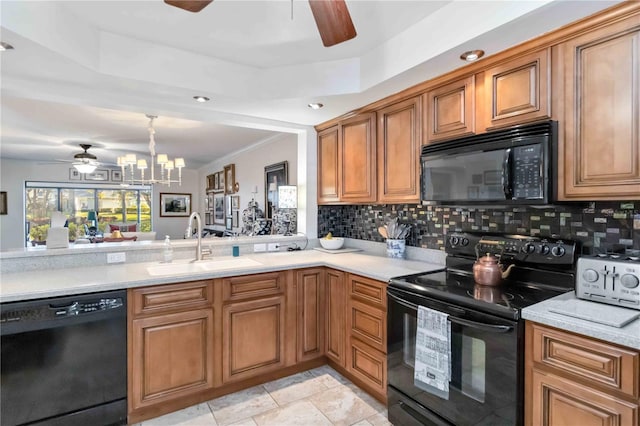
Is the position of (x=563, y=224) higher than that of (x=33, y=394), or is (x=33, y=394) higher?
(x=563, y=224)

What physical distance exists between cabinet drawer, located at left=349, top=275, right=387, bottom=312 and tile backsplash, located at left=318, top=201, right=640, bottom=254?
0.69m

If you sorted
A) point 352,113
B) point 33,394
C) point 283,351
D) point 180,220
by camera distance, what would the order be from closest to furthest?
1. point 33,394
2. point 283,351
3. point 352,113
4. point 180,220

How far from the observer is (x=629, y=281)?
4.32 ft

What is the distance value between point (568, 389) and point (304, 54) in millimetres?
2358

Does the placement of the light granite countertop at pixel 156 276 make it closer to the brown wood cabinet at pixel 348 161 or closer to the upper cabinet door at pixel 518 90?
the brown wood cabinet at pixel 348 161

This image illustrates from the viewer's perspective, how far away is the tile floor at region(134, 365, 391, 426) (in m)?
2.05

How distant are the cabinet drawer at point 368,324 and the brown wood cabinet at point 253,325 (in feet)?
1.79

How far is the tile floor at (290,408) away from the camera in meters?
2.05

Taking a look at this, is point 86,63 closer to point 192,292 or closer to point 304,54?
point 304,54

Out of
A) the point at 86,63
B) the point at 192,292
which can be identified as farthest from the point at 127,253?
the point at 86,63

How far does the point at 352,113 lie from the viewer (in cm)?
292

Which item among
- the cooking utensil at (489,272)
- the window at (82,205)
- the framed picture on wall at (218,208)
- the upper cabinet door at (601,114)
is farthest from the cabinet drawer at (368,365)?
the window at (82,205)

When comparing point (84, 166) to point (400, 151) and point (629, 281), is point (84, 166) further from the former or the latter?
point (629, 281)

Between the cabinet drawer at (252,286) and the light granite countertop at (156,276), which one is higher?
the light granite countertop at (156,276)
